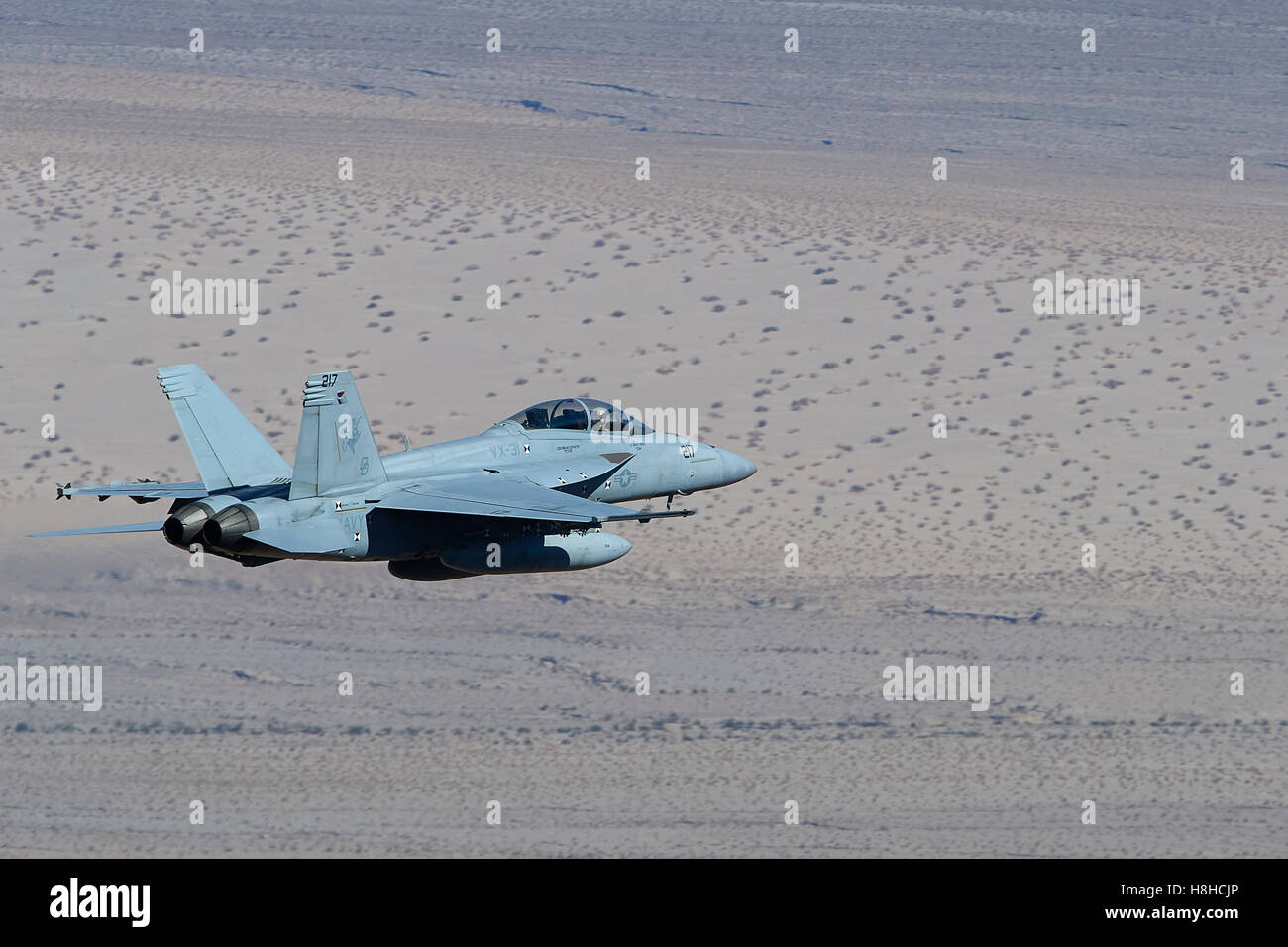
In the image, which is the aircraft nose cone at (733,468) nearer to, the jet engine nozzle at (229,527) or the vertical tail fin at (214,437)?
the vertical tail fin at (214,437)

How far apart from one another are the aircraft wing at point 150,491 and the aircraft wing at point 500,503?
3.19 meters

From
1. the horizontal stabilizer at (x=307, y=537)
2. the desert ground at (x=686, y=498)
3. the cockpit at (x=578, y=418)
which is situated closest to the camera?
the horizontal stabilizer at (x=307, y=537)

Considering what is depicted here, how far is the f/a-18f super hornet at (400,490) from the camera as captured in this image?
36.9m

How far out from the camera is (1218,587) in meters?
73.1

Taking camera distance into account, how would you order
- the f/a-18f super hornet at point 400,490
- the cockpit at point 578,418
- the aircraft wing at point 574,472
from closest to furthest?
1. the f/a-18f super hornet at point 400,490
2. the aircraft wing at point 574,472
3. the cockpit at point 578,418

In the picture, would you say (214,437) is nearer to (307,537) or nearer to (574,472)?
(307,537)

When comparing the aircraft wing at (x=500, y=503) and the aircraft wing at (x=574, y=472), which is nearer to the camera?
the aircraft wing at (x=500, y=503)

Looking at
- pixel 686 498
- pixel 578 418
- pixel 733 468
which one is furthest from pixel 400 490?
pixel 686 498

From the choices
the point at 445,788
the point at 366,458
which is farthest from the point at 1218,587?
the point at 366,458

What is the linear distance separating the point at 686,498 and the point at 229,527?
42307mm

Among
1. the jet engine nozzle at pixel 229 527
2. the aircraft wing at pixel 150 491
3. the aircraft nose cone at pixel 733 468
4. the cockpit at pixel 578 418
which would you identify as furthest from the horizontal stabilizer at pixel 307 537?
the aircraft nose cone at pixel 733 468

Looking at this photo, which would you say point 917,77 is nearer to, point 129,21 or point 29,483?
point 129,21

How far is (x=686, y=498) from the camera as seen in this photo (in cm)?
7769

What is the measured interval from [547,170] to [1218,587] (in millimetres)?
42815
